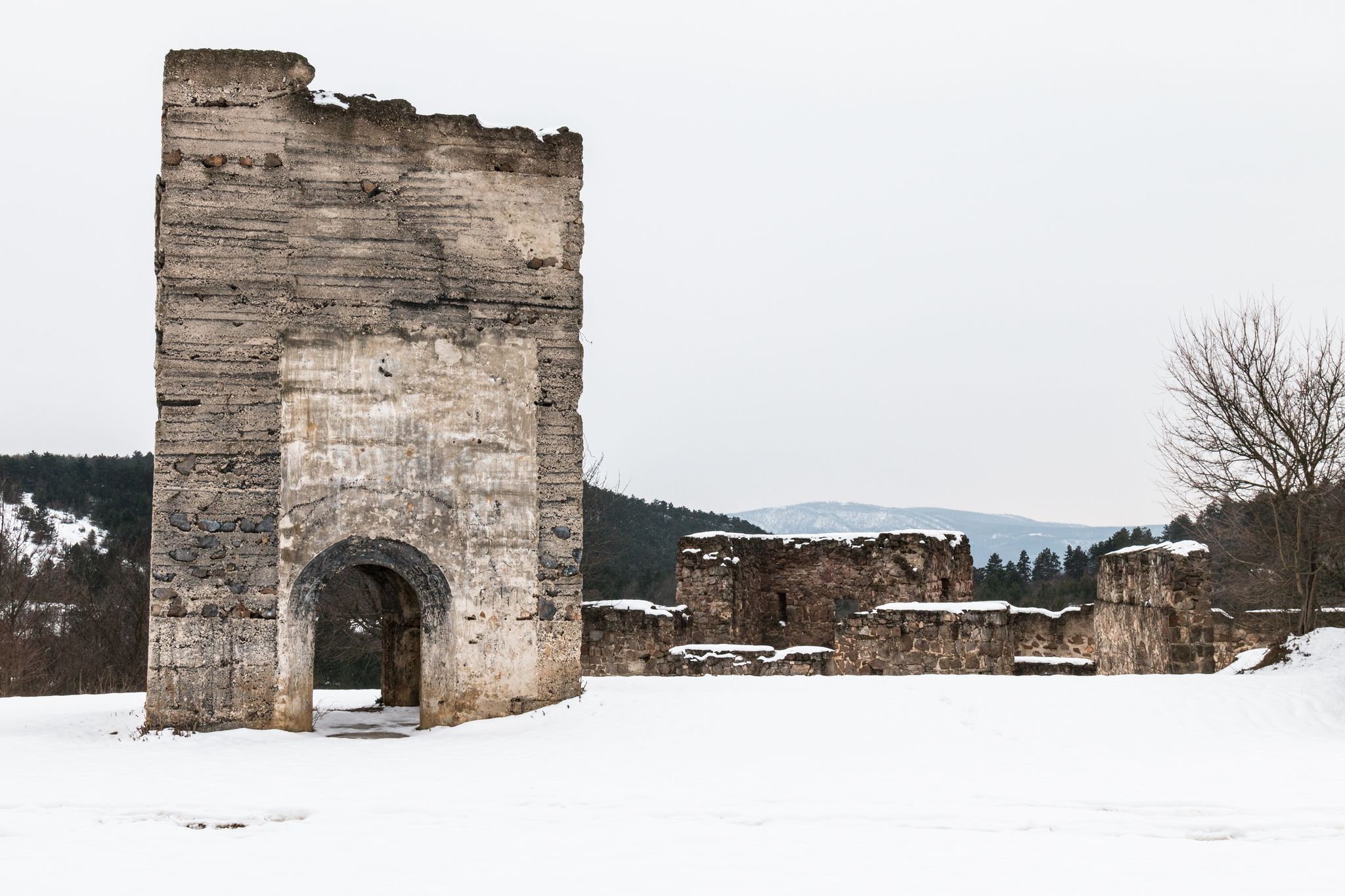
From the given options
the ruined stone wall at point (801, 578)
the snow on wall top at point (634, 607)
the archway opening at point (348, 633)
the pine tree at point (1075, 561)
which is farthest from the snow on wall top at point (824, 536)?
the pine tree at point (1075, 561)

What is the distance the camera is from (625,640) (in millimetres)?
18766

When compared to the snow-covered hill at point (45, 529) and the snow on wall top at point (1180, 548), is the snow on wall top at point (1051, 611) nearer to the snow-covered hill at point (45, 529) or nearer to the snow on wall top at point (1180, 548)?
the snow on wall top at point (1180, 548)

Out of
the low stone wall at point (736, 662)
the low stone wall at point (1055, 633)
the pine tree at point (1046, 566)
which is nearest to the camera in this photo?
the low stone wall at point (736, 662)

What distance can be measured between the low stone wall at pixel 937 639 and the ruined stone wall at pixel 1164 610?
1521mm

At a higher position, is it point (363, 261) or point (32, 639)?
point (363, 261)

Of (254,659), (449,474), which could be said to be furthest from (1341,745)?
(254,659)

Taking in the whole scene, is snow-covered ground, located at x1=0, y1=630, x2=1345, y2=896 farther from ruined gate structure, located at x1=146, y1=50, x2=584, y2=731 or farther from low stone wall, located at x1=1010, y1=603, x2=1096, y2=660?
low stone wall, located at x1=1010, y1=603, x2=1096, y2=660

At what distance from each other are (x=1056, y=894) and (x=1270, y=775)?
3.92m

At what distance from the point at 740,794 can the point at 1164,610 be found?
8.51m

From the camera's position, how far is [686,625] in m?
20.2

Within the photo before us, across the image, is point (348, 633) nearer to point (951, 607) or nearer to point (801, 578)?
point (801, 578)

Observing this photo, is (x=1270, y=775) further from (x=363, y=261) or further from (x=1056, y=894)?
(x=363, y=261)

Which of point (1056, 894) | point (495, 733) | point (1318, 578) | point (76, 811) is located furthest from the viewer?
point (1318, 578)

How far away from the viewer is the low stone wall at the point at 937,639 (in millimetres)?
16219
